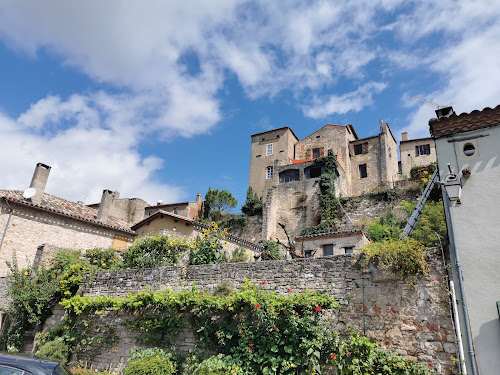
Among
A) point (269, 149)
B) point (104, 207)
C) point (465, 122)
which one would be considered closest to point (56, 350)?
point (104, 207)

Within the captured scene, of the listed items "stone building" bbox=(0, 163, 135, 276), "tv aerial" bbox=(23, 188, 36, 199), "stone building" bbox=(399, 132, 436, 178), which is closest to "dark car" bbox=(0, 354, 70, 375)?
"stone building" bbox=(0, 163, 135, 276)

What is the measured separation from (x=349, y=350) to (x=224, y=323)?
11.0ft

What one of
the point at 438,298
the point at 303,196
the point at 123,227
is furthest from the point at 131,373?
the point at 303,196

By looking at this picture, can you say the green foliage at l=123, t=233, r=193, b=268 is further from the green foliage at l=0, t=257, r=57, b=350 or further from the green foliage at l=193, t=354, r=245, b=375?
the green foliage at l=193, t=354, r=245, b=375

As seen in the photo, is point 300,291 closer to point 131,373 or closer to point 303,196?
point 131,373

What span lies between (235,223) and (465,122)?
1138 inches

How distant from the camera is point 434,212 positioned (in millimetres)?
12398

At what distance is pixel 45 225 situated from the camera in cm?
1942

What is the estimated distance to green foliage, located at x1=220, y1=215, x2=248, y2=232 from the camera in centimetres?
3578

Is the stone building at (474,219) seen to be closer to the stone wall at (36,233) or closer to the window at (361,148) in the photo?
the stone wall at (36,233)

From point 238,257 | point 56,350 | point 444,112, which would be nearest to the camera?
point 444,112

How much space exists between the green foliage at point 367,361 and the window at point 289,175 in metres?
28.8

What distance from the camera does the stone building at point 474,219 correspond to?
22.6 ft

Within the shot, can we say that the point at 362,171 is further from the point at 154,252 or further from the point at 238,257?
the point at 154,252
